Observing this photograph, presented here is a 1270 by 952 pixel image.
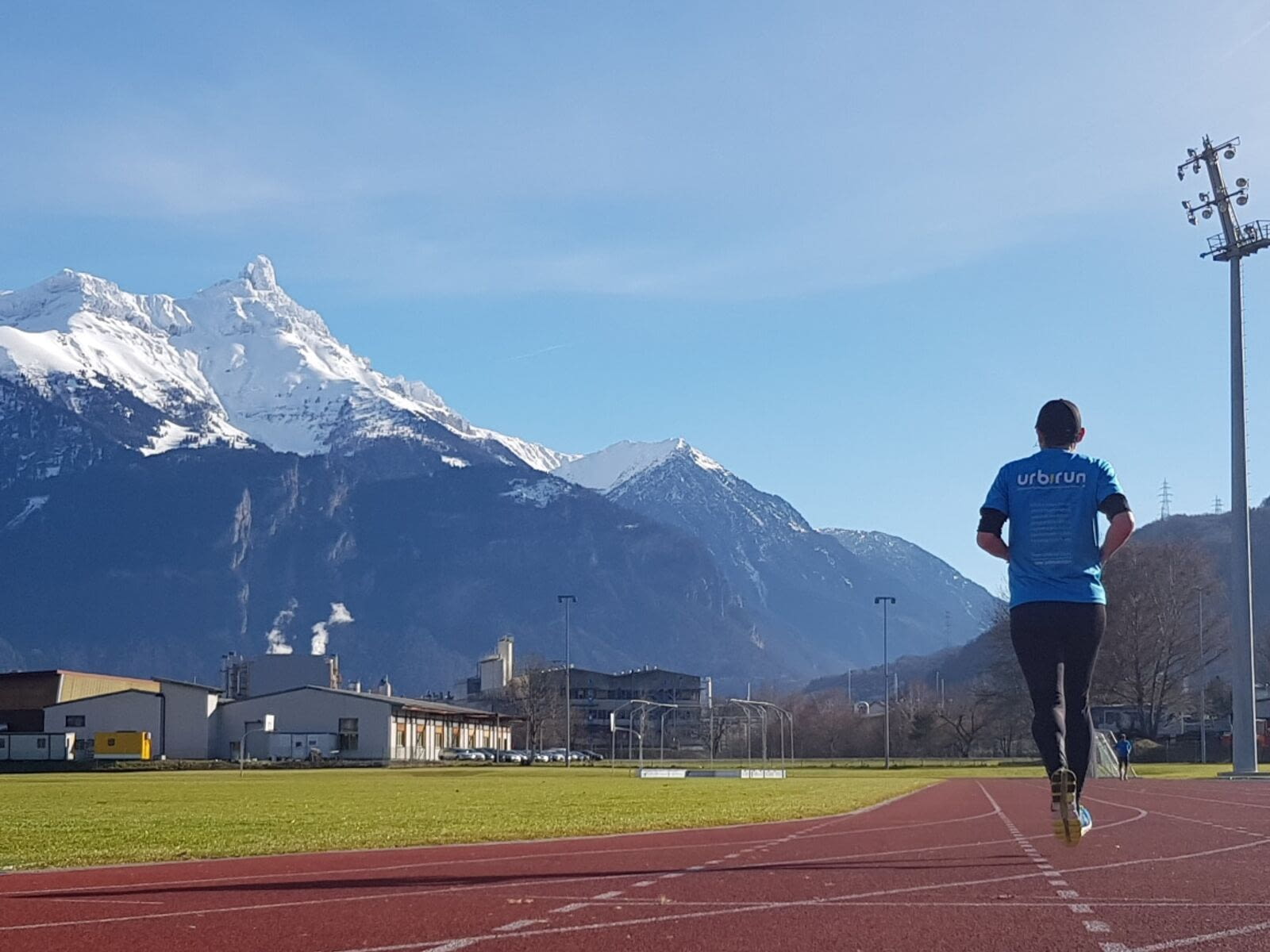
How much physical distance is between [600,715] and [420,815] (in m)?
166

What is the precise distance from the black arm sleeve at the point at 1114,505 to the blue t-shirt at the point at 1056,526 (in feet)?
0.10

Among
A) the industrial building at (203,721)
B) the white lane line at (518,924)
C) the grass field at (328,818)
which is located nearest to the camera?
the white lane line at (518,924)

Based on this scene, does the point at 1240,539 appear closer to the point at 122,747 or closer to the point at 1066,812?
the point at 1066,812

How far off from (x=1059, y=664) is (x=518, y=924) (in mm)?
3789

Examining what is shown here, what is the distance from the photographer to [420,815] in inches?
798

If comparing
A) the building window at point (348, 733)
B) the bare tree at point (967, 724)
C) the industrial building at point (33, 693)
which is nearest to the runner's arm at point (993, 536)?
the building window at point (348, 733)

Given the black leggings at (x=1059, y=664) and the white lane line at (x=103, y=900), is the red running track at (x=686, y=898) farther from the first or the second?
the black leggings at (x=1059, y=664)

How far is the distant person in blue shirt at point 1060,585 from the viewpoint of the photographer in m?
8.91

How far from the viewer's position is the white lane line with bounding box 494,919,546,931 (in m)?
6.71

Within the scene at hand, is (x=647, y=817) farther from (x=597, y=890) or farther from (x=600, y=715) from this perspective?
(x=600, y=715)

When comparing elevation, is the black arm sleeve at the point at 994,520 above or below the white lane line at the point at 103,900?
above

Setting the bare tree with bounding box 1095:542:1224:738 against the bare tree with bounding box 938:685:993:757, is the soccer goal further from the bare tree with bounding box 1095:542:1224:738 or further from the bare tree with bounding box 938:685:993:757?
the bare tree with bounding box 938:685:993:757

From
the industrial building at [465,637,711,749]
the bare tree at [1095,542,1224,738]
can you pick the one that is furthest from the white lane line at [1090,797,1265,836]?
the industrial building at [465,637,711,749]

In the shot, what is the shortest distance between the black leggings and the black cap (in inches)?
42.4
